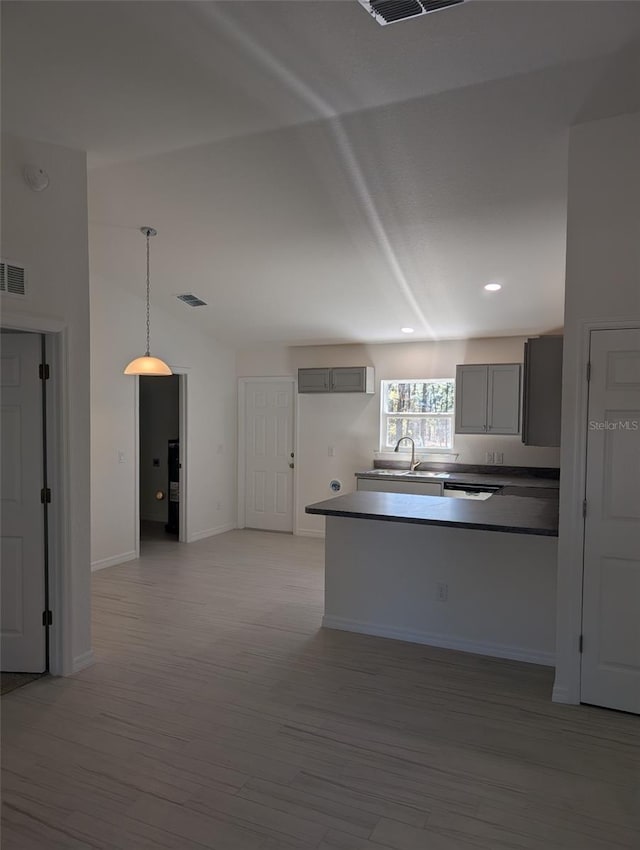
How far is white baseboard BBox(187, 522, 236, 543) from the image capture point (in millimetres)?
6834

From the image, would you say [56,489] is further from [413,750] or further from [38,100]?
[413,750]

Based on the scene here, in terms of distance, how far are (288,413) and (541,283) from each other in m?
3.63

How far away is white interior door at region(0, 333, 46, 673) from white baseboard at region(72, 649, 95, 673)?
0.18 metres

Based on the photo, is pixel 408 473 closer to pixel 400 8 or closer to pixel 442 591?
pixel 442 591

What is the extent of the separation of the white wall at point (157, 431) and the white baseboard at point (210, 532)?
3.38 ft

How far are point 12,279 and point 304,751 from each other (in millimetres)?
2793

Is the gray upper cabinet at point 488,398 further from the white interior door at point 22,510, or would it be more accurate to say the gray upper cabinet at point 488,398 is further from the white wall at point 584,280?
the white interior door at point 22,510

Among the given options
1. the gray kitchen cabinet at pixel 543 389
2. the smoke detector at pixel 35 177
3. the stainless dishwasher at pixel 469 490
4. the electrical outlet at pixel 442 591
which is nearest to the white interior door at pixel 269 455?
the stainless dishwasher at pixel 469 490

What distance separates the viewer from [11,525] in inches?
130

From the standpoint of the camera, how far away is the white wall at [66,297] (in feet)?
10.0

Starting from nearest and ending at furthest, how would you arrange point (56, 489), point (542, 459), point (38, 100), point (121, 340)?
point (38, 100) < point (56, 489) < point (121, 340) < point (542, 459)

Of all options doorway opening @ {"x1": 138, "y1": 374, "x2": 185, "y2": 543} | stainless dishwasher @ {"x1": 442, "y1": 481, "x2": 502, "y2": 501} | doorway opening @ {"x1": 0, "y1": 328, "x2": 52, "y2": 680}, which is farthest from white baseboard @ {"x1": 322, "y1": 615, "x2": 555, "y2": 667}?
doorway opening @ {"x1": 138, "y1": 374, "x2": 185, "y2": 543}

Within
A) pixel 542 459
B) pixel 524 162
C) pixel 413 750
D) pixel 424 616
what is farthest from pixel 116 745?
pixel 542 459

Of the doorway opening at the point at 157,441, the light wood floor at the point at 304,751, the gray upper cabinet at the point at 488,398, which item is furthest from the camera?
the doorway opening at the point at 157,441
